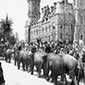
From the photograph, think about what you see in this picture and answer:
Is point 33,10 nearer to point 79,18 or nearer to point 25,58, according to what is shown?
point 79,18

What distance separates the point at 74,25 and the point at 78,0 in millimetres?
6717

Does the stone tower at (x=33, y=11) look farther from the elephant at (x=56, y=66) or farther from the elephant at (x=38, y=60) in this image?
the elephant at (x=56, y=66)

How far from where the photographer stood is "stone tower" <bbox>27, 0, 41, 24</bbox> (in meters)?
87.2

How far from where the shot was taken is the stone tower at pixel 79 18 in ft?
205

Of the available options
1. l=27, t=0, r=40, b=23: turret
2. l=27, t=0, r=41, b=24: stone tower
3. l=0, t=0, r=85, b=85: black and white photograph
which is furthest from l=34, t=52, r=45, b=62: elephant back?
l=27, t=0, r=40, b=23: turret

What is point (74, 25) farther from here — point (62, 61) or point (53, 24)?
point (62, 61)

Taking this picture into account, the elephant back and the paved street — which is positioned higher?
the elephant back

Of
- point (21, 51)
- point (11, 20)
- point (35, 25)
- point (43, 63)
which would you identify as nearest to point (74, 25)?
point (35, 25)

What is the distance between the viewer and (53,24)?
212ft

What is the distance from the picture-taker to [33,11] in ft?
292

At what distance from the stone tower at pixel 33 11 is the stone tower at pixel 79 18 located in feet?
80.9

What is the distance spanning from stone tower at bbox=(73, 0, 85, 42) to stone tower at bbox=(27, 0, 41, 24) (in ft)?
80.9

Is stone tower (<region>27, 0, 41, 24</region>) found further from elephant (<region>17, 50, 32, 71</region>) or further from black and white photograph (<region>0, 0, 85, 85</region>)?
elephant (<region>17, 50, 32, 71</region>)

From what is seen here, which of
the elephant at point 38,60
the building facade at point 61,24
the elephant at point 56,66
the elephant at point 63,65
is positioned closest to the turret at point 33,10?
the building facade at point 61,24
